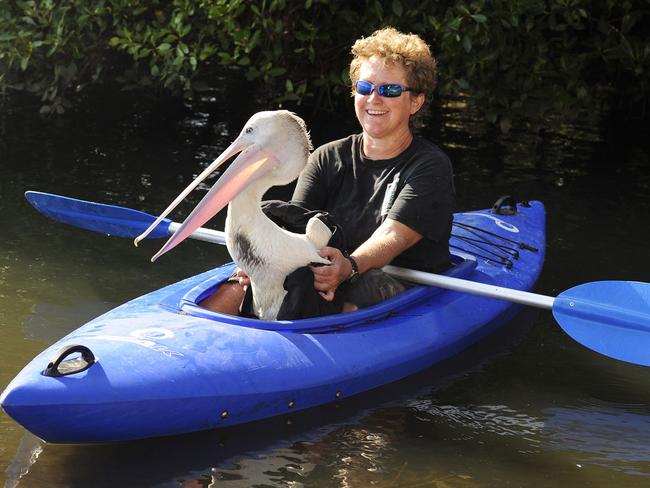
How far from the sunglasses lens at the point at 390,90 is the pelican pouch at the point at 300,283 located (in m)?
0.61

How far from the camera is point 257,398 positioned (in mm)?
3877

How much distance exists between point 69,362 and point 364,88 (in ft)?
5.78

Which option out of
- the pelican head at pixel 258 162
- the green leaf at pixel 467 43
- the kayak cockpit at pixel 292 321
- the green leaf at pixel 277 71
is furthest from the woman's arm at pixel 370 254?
the green leaf at pixel 277 71

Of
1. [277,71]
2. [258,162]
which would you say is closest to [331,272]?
[258,162]

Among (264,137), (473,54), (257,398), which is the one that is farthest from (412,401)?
(473,54)

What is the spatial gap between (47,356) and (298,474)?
3.18 feet

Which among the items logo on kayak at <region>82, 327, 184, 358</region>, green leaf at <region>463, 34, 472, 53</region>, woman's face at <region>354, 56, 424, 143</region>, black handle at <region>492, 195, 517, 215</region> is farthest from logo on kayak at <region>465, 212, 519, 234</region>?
logo on kayak at <region>82, 327, 184, 358</region>

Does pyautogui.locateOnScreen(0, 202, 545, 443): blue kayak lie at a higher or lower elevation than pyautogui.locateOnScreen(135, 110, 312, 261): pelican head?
lower

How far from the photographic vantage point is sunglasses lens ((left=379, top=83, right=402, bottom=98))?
4.46 metres

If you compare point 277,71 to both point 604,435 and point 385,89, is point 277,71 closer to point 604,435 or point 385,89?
point 385,89

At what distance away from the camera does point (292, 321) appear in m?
4.05

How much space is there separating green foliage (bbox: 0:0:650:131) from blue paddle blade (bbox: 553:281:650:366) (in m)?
3.27

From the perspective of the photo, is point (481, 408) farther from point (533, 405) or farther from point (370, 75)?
point (370, 75)

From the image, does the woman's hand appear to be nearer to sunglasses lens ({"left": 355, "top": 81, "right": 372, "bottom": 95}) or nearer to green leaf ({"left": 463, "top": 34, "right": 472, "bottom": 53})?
sunglasses lens ({"left": 355, "top": 81, "right": 372, "bottom": 95})
